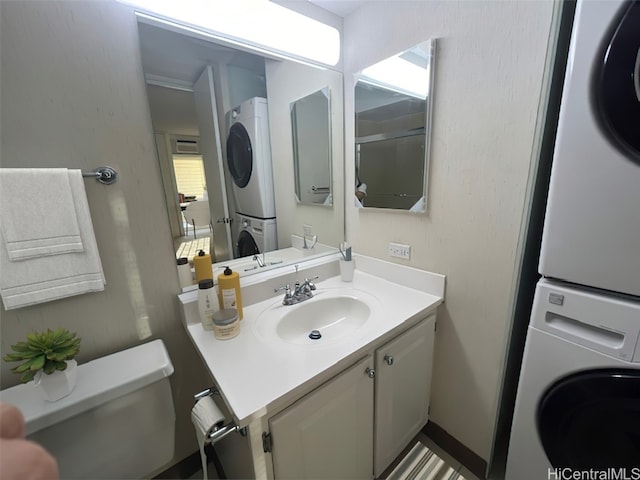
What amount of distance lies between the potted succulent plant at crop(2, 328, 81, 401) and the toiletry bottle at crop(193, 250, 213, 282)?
427mm

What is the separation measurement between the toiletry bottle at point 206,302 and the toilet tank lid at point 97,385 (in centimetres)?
17

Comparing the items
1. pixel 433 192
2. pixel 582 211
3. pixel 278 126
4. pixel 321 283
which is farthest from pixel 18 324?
pixel 582 211

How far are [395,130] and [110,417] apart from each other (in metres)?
1.56

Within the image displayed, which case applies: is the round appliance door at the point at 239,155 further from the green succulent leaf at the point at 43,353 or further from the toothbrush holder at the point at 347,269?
the green succulent leaf at the point at 43,353

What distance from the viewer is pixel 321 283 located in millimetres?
1477

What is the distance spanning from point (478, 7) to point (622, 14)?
49cm

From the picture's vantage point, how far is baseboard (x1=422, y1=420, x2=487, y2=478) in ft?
3.99

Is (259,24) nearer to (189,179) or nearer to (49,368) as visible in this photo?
(189,179)

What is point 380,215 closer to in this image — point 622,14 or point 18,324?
point 622,14

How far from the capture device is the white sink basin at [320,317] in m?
1.12

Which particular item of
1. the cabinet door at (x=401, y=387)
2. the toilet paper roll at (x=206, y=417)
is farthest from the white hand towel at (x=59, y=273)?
the cabinet door at (x=401, y=387)

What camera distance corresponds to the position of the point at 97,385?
805 millimetres

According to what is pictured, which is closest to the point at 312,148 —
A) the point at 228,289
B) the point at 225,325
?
the point at 228,289

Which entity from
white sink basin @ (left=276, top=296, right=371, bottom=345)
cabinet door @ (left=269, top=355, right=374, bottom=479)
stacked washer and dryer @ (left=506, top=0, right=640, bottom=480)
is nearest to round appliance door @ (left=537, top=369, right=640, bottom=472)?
stacked washer and dryer @ (left=506, top=0, right=640, bottom=480)
